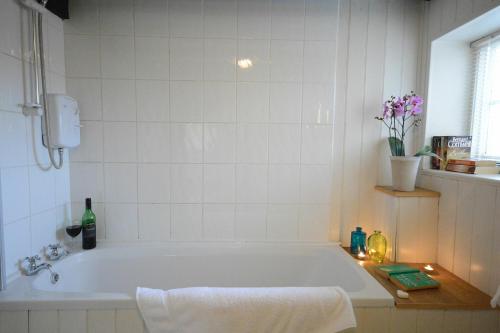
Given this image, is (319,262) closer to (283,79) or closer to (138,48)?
(283,79)

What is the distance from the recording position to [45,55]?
1.39 m

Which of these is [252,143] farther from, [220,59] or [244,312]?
[244,312]

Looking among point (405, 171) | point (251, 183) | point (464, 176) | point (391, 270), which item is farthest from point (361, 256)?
point (251, 183)

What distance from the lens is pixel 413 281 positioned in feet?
3.87

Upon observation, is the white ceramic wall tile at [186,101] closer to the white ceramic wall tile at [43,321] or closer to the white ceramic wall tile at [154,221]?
the white ceramic wall tile at [154,221]

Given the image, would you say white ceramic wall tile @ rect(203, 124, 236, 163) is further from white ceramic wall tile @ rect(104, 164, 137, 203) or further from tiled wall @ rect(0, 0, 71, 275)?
tiled wall @ rect(0, 0, 71, 275)

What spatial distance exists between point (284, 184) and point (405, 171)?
696mm

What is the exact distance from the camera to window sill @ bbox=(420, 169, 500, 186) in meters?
1.13

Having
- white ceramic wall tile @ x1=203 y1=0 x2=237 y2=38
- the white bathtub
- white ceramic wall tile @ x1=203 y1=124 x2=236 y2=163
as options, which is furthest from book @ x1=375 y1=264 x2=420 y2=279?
white ceramic wall tile @ x1=203 y1=0 x2=237 y2=38

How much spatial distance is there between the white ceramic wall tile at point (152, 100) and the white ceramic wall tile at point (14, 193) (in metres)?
0.64

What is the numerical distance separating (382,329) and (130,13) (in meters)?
2.09

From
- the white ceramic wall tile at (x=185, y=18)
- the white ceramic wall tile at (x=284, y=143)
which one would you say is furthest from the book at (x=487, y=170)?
the white ceramic wall tile at (x=185, y=18)

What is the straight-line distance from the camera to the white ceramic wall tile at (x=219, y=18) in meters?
1.53

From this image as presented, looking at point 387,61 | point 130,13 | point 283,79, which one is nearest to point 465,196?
point 387,61
